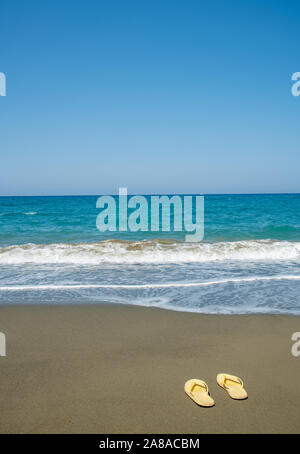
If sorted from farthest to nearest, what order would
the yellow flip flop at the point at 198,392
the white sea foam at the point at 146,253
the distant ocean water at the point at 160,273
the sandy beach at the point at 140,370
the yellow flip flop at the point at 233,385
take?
the white sea foam at the point at 146,253
the distant ocean water at the point at 160,273
the yellow flip flop at the point at 233,385
the yellow flip flop at the point at 198,392
the sandy beach at the point at 140,370

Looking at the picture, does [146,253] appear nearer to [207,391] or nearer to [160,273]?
[160,273]

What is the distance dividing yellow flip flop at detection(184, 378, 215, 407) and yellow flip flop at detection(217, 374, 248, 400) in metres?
0.23

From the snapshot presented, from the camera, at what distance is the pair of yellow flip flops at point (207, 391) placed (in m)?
3.12

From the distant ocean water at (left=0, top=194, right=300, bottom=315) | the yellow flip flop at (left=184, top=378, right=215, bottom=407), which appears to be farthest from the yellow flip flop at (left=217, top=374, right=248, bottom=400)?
the distant ocean water at (left=0, top=194, right=300, bottom=315)

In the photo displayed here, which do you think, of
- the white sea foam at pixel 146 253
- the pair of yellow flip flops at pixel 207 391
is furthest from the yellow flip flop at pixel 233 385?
the white sea foam at pixel 146 253

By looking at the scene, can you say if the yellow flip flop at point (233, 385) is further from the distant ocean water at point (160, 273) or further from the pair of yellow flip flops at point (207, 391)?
the distant ocean water at point (160, 273)

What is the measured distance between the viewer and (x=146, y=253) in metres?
12.4

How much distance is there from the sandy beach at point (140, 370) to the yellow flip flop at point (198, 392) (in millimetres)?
60

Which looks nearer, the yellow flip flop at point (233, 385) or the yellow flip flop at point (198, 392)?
the yellow flip flop at point (198, 392)

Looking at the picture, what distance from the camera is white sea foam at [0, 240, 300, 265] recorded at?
11.5 m

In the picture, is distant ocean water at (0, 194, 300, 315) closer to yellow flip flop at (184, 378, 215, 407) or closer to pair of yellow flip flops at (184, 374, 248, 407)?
pair of yellow flip flops at (184, 374, 248, 407)
